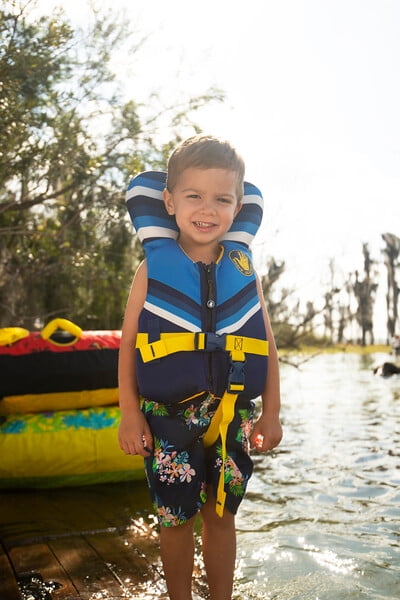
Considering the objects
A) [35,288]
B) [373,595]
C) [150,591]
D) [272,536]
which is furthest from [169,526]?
[35,288]

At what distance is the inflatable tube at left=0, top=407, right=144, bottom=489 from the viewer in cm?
401

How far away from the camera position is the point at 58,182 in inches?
310

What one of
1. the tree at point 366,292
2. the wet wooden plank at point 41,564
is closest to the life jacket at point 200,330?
the wet wooden plank at point 41,564

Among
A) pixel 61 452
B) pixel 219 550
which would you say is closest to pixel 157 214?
pixel 219 550

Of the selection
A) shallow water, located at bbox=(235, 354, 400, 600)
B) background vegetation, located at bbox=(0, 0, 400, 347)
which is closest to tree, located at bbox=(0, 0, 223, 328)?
background vegetation, located at bbox=(0, 0, 400, 347)

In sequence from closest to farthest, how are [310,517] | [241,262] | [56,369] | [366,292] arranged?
[241,262] < [310,517] < [56,369] < [366,292]

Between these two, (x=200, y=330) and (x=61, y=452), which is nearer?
(x=200, y=330)

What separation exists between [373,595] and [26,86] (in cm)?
569

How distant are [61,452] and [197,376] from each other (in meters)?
2.41

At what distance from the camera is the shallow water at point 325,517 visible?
100 inches

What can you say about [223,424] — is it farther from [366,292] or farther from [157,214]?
[366,292]

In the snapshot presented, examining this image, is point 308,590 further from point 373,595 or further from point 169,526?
point 169,526

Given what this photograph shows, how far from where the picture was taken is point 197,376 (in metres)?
1.92

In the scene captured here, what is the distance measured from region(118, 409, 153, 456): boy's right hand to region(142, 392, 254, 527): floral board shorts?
0.02m
